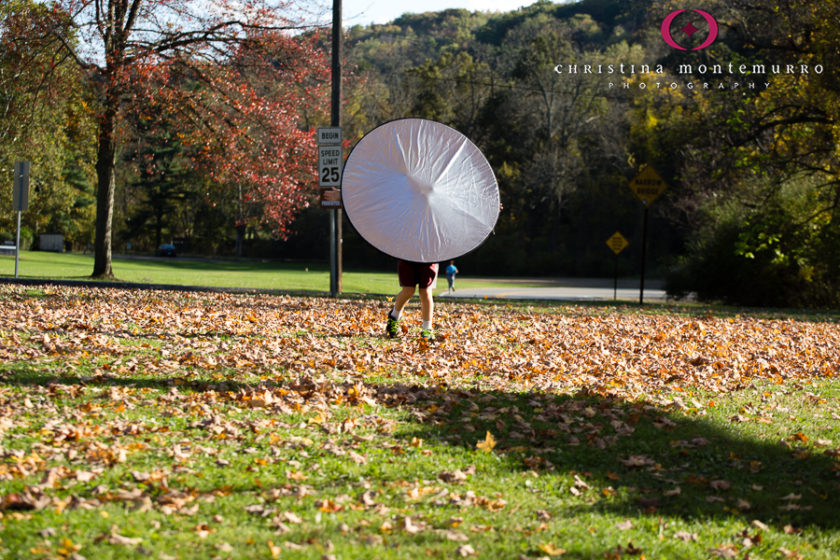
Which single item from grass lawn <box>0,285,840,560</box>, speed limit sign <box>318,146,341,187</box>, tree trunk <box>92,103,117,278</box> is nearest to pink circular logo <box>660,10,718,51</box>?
speed limit sign <box>318,146,341,187</box>

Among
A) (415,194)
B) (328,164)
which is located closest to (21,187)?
(328,164)

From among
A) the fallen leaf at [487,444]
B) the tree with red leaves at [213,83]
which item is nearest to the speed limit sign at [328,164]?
the tree with red leaves at [213,83]

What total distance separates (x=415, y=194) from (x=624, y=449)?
4590 mm

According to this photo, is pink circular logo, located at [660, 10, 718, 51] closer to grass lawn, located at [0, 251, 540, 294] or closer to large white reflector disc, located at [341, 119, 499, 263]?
grass lawn, located at [0, 251, 540, 294]

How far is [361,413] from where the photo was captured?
6.55 metres

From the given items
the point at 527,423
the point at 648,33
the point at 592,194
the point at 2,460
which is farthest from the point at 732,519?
the point at 648,33

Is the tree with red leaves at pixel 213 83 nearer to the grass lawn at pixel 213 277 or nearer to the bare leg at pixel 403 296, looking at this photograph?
the grass lawn at pixel 213 277

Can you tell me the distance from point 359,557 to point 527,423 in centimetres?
303

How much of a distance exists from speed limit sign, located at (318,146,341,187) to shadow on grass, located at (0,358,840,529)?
10.2 m

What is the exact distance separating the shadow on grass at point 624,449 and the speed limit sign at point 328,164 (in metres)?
10.2

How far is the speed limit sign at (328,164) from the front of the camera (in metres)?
17.2

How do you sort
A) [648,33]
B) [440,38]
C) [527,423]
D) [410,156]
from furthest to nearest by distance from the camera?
[440,38]
[648,33]
[410,156]
[527,423]

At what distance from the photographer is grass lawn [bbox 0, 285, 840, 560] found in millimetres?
4043

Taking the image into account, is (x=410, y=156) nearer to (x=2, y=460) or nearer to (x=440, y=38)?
(x=2, y=460)
